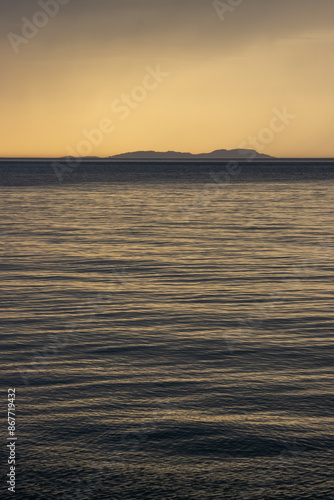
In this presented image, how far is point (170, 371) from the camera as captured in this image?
1257 centimetres

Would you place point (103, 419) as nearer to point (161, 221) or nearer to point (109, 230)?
point (109, 230)

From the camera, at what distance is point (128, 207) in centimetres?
5666

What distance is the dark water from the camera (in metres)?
8.52

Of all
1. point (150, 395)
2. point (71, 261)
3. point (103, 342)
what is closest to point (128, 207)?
point (71, 261)

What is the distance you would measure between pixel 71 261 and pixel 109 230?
1207cm

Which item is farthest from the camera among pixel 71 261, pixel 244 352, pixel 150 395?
pixel 71 261

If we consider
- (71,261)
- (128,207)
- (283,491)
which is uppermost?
(128,207)

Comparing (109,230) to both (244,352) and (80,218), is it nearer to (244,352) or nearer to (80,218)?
(80,218)

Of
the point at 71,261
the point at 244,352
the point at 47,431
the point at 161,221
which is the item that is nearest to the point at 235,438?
the point at 47,431

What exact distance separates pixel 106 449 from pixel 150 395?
2.14 m

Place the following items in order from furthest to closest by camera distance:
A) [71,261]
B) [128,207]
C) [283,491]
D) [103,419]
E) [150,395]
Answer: [128,207]
[71,261]
[150,395]
[103,419]
[283,491]

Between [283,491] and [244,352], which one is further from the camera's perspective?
[244,352]

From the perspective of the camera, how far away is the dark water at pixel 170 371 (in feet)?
28.0

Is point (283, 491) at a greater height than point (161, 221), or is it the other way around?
point (161, 221)
